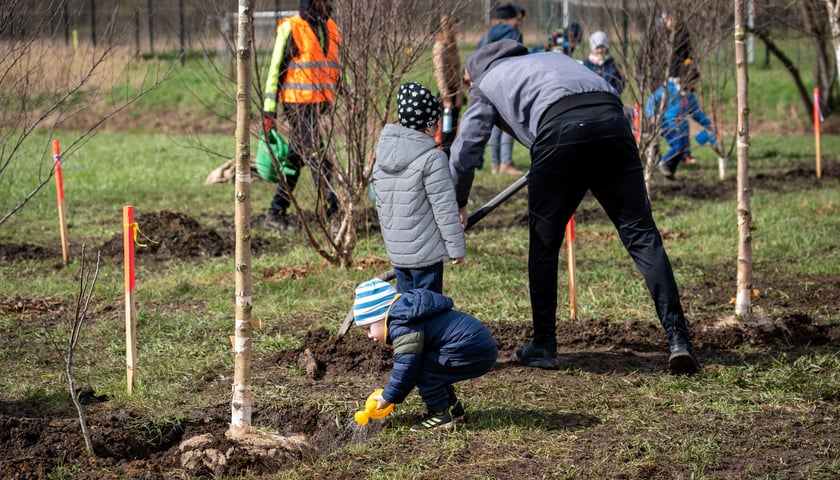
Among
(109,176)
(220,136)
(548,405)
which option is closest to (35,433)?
(548,405)

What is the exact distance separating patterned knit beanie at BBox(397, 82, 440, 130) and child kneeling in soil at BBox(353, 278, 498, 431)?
101 centimetres

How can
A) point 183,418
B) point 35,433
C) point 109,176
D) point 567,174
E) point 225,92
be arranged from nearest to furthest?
point 35,433
point 183,418
point 567,174
point 225,92
point 109,176

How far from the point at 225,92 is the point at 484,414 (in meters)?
3.47

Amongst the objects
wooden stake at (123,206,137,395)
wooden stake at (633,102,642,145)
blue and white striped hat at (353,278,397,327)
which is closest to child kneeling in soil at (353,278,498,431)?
blue and white striped hat at (353,278,397,327)

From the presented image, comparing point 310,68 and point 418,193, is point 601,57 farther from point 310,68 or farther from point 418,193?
point 418,193

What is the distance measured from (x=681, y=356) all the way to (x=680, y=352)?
0.07ft

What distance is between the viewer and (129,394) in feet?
15.2

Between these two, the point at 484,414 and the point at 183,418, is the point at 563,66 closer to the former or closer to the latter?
the point at 484,414

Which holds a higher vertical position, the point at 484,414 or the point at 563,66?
the point at 563,66

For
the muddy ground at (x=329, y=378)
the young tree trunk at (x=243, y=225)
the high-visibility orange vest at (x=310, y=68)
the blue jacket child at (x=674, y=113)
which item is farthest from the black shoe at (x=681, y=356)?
the blue jacket child at (x=674, y=113)

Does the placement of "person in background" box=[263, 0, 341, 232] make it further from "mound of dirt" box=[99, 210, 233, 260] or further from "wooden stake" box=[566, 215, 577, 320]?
"wooden stake" box=[566, 215, 577, 320]

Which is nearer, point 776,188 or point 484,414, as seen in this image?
point 484,414

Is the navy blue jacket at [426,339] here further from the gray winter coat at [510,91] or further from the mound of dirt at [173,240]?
the mound of dirt at [173,240]

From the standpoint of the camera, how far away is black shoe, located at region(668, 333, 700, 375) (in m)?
Answer: 4.67
